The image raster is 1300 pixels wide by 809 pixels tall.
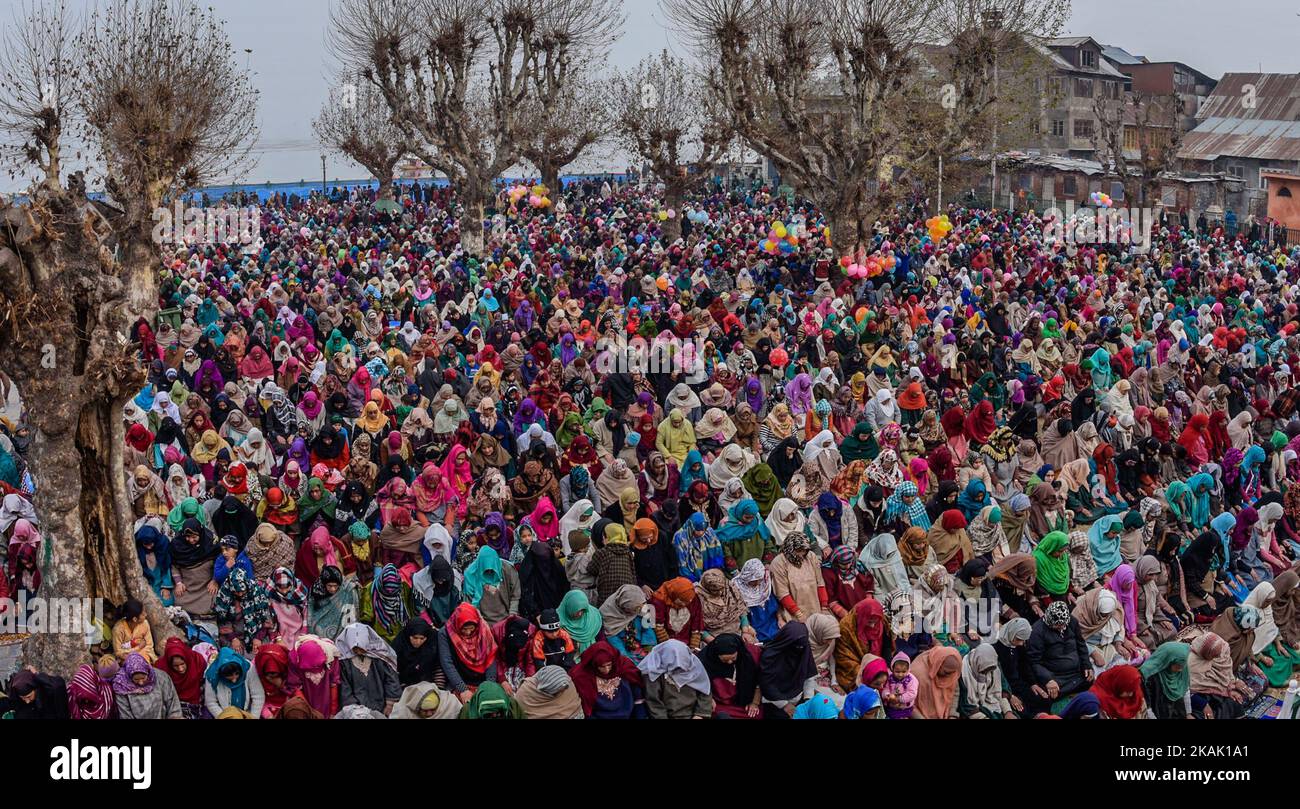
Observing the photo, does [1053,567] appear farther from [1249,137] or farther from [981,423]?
[1249,137]

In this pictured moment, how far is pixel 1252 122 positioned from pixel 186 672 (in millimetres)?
50187

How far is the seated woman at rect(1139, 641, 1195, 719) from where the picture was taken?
264 inches

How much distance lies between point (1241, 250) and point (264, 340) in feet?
62.3

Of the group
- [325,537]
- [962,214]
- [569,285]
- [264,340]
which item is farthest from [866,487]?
[962,214]

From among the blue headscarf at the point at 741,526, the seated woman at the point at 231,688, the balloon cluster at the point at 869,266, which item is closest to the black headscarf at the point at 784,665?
the blue headscarf at the point at 741,526

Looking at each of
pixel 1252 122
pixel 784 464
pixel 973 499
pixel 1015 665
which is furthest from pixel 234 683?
pixel 1252 122

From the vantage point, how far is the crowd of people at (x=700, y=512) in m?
6.70

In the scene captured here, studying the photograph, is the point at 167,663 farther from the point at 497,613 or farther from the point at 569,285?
the point at 569,285

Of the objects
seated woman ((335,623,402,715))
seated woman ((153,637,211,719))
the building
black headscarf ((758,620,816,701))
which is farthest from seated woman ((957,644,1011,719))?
the building

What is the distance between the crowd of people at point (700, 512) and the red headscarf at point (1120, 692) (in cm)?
1

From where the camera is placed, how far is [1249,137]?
47344 millimetres

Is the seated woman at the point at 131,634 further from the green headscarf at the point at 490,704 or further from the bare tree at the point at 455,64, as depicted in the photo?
the bare tree at the point at 455,64

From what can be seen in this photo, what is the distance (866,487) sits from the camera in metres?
8.95

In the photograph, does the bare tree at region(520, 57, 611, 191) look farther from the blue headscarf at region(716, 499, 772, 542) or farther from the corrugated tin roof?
the blue headscarf at region(716, 499, 772, 542)
